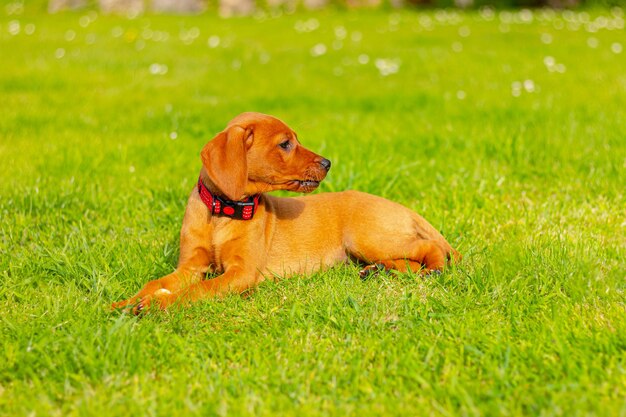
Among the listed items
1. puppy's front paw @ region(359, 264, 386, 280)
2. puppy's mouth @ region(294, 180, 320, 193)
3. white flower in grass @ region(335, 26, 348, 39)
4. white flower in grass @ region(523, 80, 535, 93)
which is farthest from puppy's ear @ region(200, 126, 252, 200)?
white flower in grass @ region(335, 26, 348, 39)

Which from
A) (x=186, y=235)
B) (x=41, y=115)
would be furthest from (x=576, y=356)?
(x=41, y=115)

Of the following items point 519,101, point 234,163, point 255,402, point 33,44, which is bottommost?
point 33,44

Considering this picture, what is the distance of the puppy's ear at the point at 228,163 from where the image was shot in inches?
131

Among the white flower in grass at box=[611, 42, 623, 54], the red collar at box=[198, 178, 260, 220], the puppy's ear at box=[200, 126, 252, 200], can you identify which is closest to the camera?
the puppy's ear at box=[200, 126, 252, 200]

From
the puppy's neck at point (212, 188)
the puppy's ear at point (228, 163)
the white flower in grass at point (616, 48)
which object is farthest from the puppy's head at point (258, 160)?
the white flower in grass at point (616, 48)

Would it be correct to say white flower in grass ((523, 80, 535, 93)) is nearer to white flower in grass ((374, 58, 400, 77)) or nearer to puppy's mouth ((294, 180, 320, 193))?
white flower in grass ((374, 58, 400, 77))

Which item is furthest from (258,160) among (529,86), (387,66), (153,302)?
(387,66)

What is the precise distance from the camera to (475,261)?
3.68 m

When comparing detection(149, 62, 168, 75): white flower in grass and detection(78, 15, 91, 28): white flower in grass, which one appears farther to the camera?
detection(78, 15, 91, 28): white flower in grass

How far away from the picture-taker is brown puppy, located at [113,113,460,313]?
3.36 m

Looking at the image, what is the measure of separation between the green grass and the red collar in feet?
1.39

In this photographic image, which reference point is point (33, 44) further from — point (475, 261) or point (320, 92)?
point (475, 261)

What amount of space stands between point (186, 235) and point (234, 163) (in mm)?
548

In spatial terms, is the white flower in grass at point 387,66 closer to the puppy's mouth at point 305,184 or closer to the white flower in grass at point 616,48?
the white flower in grass at point 616,48
